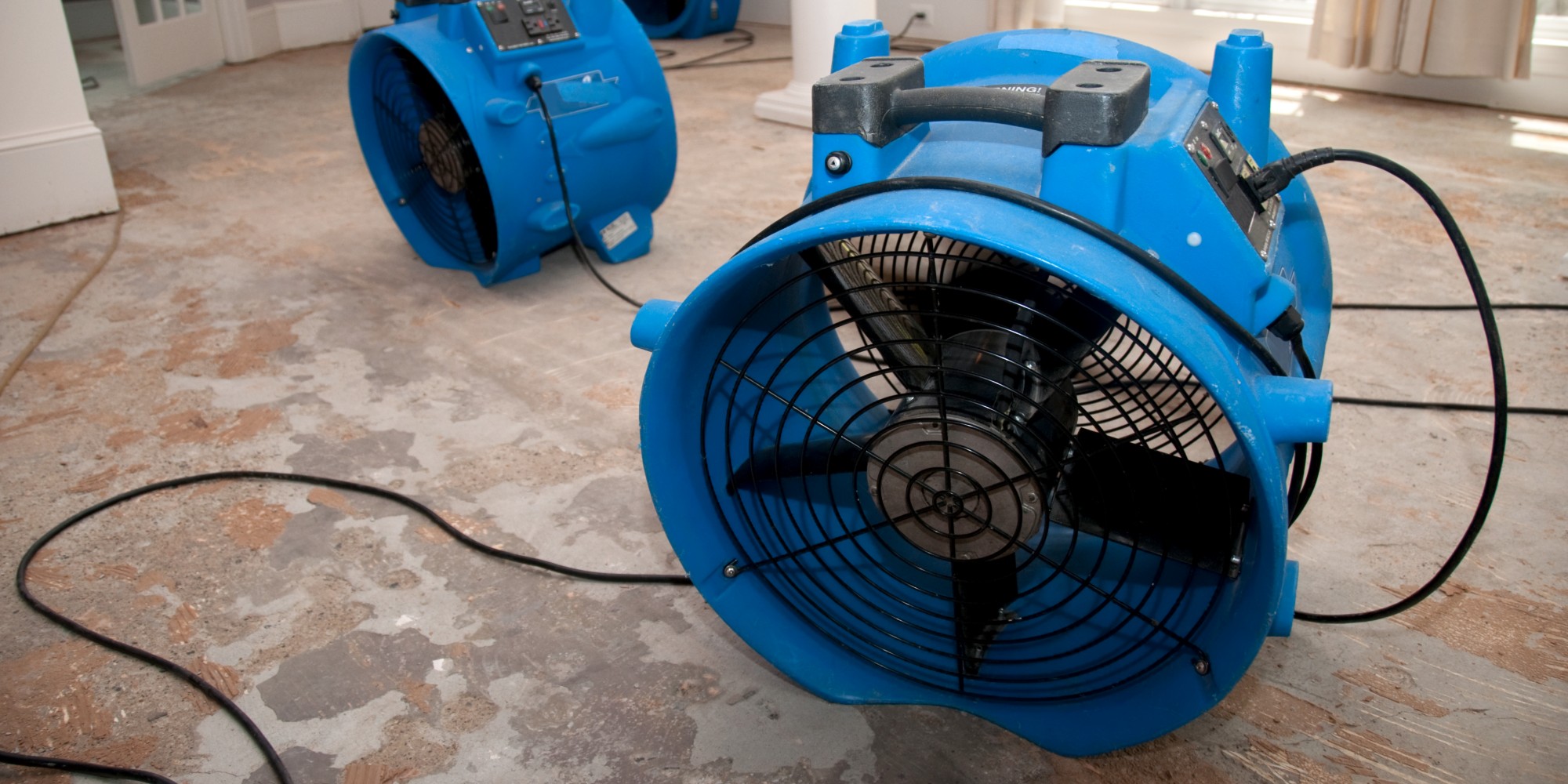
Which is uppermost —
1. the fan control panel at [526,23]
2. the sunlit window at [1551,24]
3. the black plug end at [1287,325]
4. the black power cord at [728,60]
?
the fan control panel at [526,23]

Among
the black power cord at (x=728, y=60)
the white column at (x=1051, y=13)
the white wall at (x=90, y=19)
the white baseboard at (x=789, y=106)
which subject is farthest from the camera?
the white wall at (x=90, y=19)

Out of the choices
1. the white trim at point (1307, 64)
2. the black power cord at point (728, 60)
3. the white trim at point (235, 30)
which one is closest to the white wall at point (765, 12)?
the black power cord at point (728, 60)

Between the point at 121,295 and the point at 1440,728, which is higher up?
the point at 121,295

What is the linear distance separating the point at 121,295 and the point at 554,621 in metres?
1.68

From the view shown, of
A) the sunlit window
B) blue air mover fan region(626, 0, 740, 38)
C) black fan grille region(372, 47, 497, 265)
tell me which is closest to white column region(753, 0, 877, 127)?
black fan grille region(372, 47, 497, 265)

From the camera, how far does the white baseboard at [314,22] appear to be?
5152 mm

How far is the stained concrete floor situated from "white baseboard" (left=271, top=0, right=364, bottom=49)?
2.69 m

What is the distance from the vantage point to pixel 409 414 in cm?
195

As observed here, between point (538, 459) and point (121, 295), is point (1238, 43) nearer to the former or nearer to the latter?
point (538, 459)

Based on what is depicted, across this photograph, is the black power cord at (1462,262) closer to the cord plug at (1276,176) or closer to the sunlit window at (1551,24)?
the cord plug at (1276,176)

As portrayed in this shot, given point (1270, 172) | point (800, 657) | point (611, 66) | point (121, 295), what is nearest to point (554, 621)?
point (800, 657)

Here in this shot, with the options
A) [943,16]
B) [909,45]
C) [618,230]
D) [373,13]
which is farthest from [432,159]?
[373,13]

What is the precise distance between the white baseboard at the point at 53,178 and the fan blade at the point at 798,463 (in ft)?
8.61

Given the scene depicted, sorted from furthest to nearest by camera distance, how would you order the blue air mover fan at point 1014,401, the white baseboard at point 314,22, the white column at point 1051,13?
the white baseboard at point 314,22 → the white column at point 1051,13 → the blue air mover fan at point 1014,401
